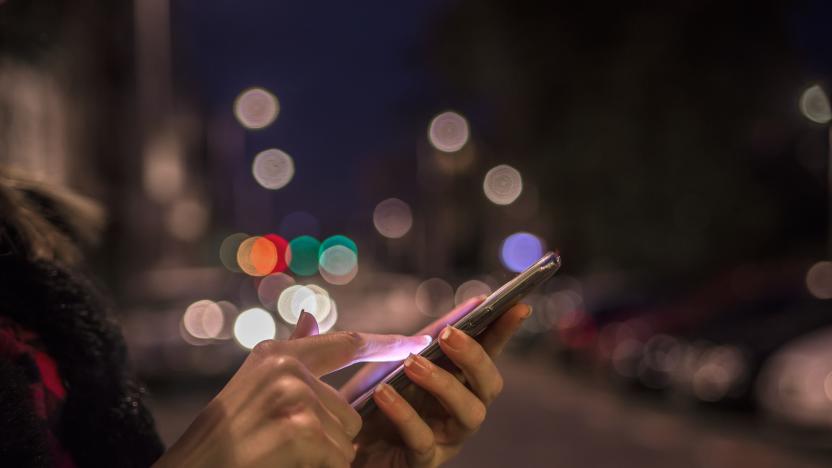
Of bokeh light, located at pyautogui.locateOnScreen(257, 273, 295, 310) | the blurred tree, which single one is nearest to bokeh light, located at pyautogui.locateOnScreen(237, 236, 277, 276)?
bokeh light, located at pyautogui.locateOnScreen(257, 273, 295, 310)

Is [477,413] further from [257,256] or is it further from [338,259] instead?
[338,259]

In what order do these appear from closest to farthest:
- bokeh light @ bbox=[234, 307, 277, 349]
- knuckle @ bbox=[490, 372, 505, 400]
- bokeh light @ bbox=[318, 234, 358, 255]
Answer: knuckle @ bbox=[490, 372, 505, 400]
bokeh light @ bbox=[234, 307, 277, 349]
bokeh light @ bbox=[318, 234, 358, 255]

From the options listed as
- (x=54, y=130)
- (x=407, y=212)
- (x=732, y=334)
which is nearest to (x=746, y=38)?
(x=732, y=334)

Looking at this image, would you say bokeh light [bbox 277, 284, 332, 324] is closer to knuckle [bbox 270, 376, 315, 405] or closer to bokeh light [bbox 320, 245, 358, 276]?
knuckle [bbox 270, 376, 315, 405]

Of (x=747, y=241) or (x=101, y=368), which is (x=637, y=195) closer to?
(x=747, y=241)

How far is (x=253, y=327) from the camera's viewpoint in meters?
12.9

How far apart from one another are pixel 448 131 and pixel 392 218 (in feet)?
194

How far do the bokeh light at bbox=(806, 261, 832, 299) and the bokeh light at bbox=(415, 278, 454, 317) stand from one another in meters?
17.5

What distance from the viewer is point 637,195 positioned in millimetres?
20203

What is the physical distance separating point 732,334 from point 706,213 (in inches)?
363

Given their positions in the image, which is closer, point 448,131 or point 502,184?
point 502,184

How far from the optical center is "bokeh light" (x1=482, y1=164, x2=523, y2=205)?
29.9 m

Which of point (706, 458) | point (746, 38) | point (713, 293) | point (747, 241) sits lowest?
point (706, 458)

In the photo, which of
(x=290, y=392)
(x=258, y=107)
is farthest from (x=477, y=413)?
(x=258, y=107)
